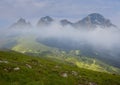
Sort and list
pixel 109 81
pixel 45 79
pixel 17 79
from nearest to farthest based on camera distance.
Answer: pixel 17 79
pixel 45 79
pixel 109 81

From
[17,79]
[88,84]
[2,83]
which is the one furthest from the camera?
[88,84]

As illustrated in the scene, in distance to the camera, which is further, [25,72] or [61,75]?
[61,75]

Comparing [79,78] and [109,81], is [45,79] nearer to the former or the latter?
[79,78]

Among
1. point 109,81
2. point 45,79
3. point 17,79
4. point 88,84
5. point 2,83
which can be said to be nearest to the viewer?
point 2,83

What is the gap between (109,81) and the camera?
6162 cm

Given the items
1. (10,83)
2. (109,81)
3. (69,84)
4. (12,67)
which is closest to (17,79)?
(10,83)

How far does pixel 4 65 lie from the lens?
5147 centimetres

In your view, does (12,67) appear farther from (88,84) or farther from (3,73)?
(88,84)

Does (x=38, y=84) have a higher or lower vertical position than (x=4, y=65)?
lower

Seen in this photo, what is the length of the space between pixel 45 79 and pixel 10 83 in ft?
25.3

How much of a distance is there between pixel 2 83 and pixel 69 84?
13233 millimetres

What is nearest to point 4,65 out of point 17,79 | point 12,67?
point 12,67

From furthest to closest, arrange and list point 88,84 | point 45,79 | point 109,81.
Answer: point 109,81, point 88,84, point 45,79

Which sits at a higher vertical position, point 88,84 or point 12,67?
point 12,67
